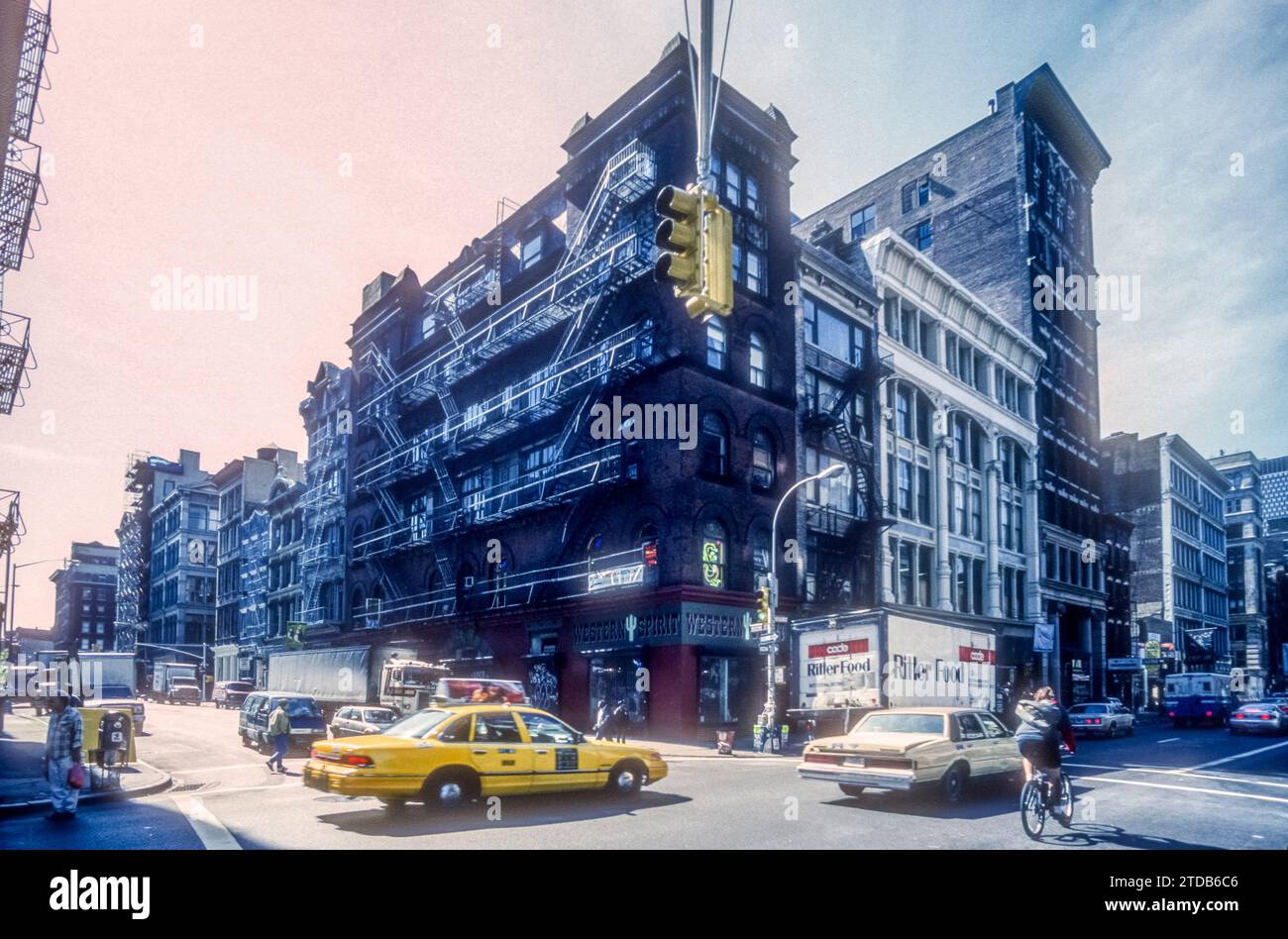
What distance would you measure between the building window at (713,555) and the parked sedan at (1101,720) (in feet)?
50.2

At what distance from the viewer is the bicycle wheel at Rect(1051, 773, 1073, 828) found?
1018cm

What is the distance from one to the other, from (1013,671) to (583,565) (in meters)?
26.6

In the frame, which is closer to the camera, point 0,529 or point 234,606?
point 0,529

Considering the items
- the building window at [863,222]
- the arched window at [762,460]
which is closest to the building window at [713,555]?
the arched window at [762,460]

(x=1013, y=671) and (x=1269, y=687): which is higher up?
(x=1013, y=671)

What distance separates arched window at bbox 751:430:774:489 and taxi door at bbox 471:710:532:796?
838 inches

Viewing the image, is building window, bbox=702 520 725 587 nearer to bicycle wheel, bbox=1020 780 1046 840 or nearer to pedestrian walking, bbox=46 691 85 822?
bicycle wheel, bbox=1020 780 1046 840

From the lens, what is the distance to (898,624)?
20.6 m

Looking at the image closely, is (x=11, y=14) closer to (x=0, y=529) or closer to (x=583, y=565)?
(x=0, y=529)

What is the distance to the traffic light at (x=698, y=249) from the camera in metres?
7.95

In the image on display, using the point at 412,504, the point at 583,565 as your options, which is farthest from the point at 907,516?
the point at 412,504

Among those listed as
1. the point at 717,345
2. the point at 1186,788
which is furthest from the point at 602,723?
the point at 1186,788

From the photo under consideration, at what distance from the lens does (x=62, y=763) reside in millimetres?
11953

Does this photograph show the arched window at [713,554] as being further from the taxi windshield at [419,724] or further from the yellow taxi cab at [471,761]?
the taxi windshield at [419,724]
